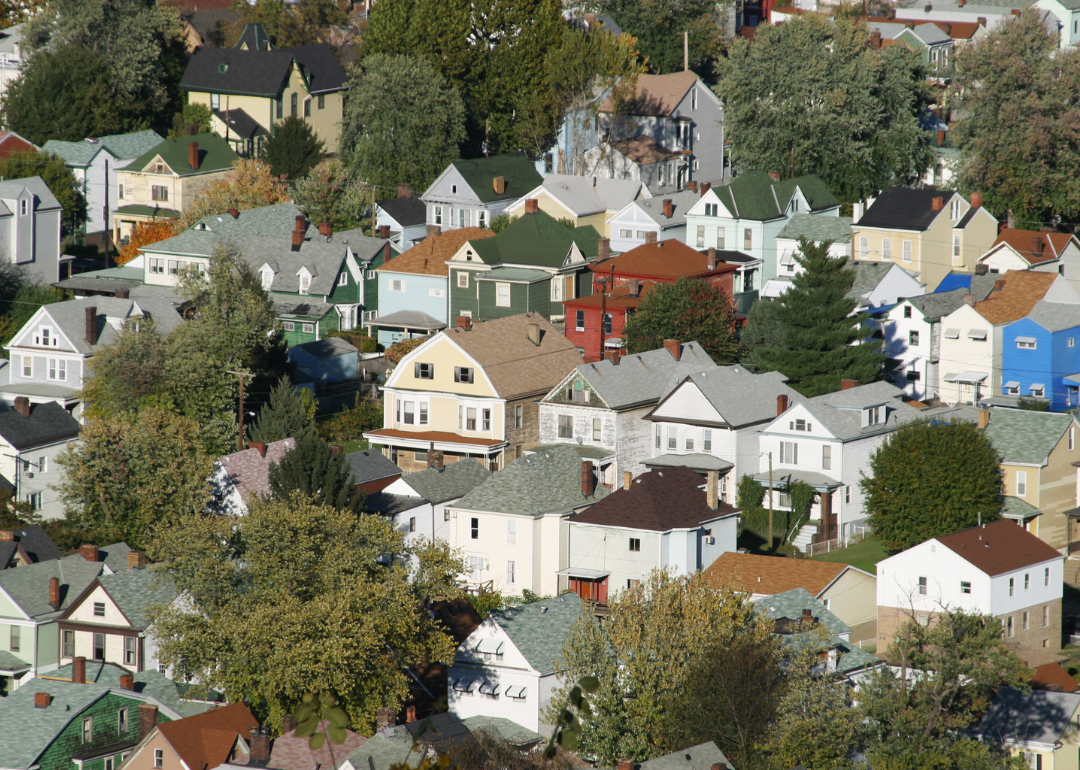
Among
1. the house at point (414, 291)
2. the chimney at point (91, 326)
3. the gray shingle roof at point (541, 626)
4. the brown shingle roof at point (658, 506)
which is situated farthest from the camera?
the house at point (414, 291)

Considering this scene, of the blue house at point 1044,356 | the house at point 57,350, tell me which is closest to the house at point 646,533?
the blue house at point 1044,356

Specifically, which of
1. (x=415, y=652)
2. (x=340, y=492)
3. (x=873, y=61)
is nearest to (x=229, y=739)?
(x=415, y=652)

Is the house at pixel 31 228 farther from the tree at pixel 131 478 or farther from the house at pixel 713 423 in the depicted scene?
the house at pixel 713 423

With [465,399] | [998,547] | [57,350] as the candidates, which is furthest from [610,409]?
[57,350]

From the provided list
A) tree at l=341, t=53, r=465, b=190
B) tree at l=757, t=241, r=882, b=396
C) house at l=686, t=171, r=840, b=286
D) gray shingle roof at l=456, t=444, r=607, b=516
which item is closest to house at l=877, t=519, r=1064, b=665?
gray shingle roof at l=456, t=444, r=607, b=516

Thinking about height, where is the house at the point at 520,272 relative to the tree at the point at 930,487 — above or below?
above

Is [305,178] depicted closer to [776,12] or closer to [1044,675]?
[776,12]

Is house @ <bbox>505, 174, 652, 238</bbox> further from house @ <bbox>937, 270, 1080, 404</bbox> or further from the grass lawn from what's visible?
the grass lawn
